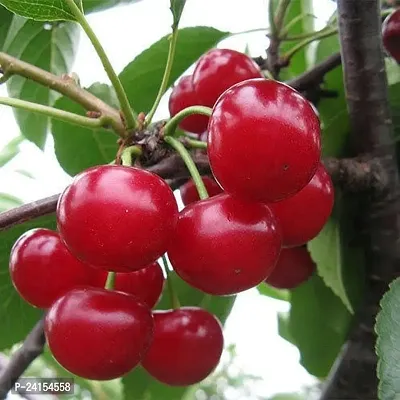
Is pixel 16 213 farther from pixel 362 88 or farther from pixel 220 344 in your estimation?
pixel 362 88

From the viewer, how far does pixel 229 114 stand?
0.62 meters

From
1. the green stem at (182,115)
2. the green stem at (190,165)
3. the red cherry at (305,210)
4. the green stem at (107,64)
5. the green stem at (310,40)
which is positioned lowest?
the red cherry at (305,210)

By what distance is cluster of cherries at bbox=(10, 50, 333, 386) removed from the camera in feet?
2.00

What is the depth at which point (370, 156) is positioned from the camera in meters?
0.94

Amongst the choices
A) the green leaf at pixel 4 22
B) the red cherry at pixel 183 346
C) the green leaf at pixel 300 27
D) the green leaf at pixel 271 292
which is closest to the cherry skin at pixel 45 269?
the red cherry at pixel 183 346

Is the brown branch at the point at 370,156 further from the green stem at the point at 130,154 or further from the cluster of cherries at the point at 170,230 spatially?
the green stem at the point at 130,154

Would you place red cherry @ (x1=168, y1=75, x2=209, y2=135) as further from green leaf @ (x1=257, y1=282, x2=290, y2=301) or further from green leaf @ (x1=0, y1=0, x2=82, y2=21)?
green leaf @ (x1=257, y1=282, x2=290, y2=301)

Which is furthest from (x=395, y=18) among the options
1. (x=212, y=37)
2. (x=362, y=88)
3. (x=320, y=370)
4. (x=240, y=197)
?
(x=320, y=370)

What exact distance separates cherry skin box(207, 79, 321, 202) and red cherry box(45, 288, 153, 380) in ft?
0.62

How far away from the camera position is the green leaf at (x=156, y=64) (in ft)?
3.76

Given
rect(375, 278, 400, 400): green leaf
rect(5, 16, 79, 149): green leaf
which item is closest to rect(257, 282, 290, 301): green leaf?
rect(5, 16, 79, 149): green leaf

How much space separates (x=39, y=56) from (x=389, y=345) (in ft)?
2.86

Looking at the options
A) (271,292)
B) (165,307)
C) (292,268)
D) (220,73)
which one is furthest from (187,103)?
(271,292)

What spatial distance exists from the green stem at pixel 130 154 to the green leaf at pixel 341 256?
335 mm
